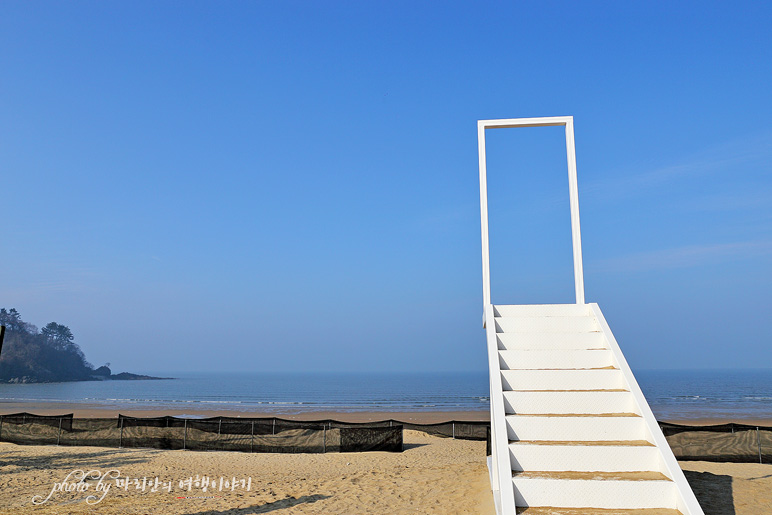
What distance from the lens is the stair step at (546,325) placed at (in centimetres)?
579

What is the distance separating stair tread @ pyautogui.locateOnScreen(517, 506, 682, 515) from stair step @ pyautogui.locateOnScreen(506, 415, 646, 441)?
67cm

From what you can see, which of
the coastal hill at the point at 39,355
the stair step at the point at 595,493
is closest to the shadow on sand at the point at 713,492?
the stair step at the point at 595,493

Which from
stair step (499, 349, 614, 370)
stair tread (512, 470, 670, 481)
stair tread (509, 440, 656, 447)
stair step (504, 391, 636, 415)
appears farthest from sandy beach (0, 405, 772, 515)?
stair step (499, 349, 614, 370)

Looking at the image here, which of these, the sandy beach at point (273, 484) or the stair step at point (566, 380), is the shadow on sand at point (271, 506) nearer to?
the sandy beach at point (273, 484)

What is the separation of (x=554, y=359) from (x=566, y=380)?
0.30m

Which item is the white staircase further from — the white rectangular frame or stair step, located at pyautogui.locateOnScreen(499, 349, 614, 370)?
the white rectangular frame

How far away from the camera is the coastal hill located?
121m

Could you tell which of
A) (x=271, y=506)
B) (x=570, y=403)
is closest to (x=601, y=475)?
(x=570, y=403)

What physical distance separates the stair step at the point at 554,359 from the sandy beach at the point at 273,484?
1.70 m

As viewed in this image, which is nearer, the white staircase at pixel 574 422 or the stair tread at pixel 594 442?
the white staircase at pixel 574 422

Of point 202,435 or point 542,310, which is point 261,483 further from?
point 542,310

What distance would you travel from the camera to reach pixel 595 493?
4.02 metres

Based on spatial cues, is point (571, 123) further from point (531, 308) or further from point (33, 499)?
point (33, 499)

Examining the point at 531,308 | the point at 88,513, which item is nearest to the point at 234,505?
the point at 88,513
